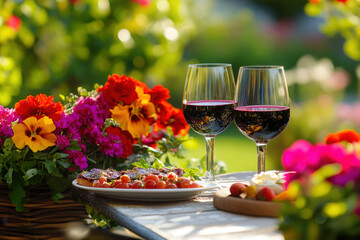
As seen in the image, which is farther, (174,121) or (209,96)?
(174,121)

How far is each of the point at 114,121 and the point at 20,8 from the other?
2486 millimetres

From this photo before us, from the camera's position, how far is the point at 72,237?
1.76 meters

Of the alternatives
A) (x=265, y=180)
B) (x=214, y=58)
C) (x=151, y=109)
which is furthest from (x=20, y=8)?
(x=214, y=58)

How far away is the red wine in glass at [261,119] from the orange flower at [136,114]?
1.29 ft

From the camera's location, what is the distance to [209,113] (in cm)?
164

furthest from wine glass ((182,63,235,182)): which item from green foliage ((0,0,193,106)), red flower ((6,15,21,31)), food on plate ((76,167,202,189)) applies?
green foliage ((0,0,193,106))

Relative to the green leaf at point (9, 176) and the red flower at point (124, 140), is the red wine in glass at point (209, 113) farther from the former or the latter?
the green leaf at point (9, 176)

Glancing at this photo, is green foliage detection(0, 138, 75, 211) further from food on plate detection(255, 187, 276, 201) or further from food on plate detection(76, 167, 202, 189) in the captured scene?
food on plate detection(255, 187, 276, 201)

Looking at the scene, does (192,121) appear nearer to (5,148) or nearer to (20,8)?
(5,148)

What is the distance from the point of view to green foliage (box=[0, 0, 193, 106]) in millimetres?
4223

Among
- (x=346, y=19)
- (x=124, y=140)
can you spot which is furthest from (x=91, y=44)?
(x=124, y=140)

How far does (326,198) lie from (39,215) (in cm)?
113

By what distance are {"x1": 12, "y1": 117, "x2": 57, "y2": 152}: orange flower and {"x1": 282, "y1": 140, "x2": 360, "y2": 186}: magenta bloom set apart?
902mm

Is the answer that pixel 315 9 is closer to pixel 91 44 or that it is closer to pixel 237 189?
pixel 237 189
